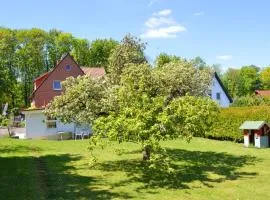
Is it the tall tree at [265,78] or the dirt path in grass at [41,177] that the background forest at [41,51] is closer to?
the tall tree at [265,78]

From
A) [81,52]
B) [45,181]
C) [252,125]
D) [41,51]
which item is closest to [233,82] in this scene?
[81,52]

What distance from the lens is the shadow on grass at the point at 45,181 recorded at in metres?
14.8

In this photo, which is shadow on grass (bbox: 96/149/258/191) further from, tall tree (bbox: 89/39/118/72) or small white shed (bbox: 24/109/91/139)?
tall tree (bbox: 89/39/118/72)

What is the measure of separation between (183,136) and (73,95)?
6.93m

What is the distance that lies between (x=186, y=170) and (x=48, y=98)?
2853cm

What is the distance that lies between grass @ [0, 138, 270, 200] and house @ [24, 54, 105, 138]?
1231cm

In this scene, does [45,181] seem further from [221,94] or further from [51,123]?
[221,94]

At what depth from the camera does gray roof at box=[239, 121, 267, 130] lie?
92.4 feet

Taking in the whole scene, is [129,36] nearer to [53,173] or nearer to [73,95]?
[73,95]

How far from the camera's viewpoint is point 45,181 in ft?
56.2

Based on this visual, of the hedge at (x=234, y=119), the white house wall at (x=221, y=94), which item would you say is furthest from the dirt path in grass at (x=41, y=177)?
the white house wall at (x=221, y=94)

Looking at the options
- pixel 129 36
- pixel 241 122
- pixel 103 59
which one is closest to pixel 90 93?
pixel 129 36

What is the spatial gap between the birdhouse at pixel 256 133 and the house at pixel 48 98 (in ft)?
55.5

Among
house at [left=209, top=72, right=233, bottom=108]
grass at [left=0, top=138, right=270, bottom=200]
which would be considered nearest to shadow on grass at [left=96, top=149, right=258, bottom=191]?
grass at [left=0, top=138, right=270, bottom=200]
